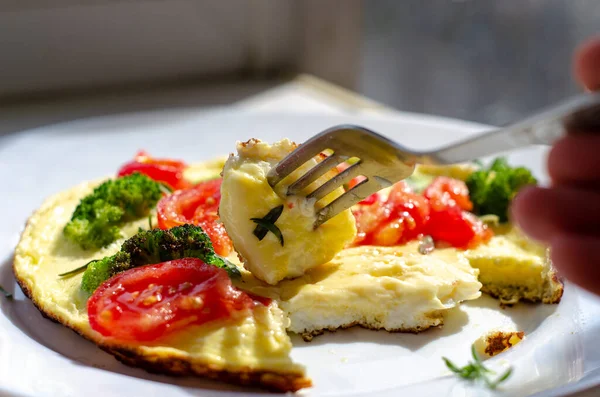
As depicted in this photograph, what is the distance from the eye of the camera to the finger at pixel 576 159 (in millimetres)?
2340

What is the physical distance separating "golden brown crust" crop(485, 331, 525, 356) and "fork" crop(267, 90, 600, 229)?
0.96m

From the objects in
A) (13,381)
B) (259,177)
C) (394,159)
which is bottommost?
(13,381)


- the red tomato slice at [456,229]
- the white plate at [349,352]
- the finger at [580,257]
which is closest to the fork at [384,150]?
the finger at [580,257]

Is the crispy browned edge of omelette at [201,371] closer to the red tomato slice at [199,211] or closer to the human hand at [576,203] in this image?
the red tomato slice at [199,211]

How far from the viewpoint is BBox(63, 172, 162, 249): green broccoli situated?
13.7ft

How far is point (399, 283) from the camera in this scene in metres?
3.72

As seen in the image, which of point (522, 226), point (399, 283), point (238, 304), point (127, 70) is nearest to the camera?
point (522, 226)

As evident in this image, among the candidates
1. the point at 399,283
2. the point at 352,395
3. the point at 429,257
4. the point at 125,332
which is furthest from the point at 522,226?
the point at 125,332

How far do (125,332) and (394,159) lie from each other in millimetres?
1453

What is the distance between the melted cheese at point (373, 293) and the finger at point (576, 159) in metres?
1.39

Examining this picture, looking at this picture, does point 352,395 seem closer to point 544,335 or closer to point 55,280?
point 544,335

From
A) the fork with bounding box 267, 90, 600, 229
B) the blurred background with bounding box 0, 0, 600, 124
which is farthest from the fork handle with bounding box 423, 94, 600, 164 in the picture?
the blurred background with bounding box 0, 0, 600, 124

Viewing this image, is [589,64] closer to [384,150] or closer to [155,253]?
[384,150]

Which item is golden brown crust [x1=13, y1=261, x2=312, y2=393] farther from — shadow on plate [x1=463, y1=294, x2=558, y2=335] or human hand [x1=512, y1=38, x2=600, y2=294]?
shadow on plate [x1=463, y1=294, x2=558, y2=335]
